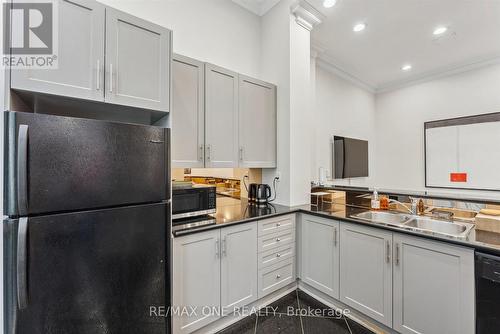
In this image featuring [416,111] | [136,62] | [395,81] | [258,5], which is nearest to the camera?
[136,62]

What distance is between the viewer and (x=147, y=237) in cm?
132

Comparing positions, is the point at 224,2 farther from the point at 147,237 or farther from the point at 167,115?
the point at 147,237

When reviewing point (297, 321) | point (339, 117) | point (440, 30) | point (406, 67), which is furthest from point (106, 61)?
point (406, 67)

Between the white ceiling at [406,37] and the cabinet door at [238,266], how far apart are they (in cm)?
260

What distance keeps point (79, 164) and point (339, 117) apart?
3790 millimetres

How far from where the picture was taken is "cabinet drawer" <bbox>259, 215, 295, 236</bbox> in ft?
6.65

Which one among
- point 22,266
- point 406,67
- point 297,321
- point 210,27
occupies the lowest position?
point 297,321

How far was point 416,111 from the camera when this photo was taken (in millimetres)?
4266

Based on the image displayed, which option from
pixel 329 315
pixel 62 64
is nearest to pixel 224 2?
pixel 62 64

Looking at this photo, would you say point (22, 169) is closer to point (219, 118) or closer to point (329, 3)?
point (219, 118)

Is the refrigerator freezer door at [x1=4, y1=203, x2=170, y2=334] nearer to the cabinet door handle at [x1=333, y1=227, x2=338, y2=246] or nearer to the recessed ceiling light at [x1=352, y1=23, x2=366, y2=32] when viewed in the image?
the cabinet door handle at [x1=333, y1=227, x2=338, y2=246]

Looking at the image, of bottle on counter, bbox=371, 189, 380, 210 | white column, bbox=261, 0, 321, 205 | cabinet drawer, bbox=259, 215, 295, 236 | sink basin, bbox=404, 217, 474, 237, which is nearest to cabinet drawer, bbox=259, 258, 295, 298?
cabinet drawer, bbox=259, 215, 295, 236

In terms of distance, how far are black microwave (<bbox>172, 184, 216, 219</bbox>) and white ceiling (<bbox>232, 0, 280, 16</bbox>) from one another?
231cm

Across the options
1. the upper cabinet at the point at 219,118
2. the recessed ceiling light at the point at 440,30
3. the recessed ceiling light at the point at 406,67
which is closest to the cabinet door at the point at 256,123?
the upper cabinet at the point at 219,118
